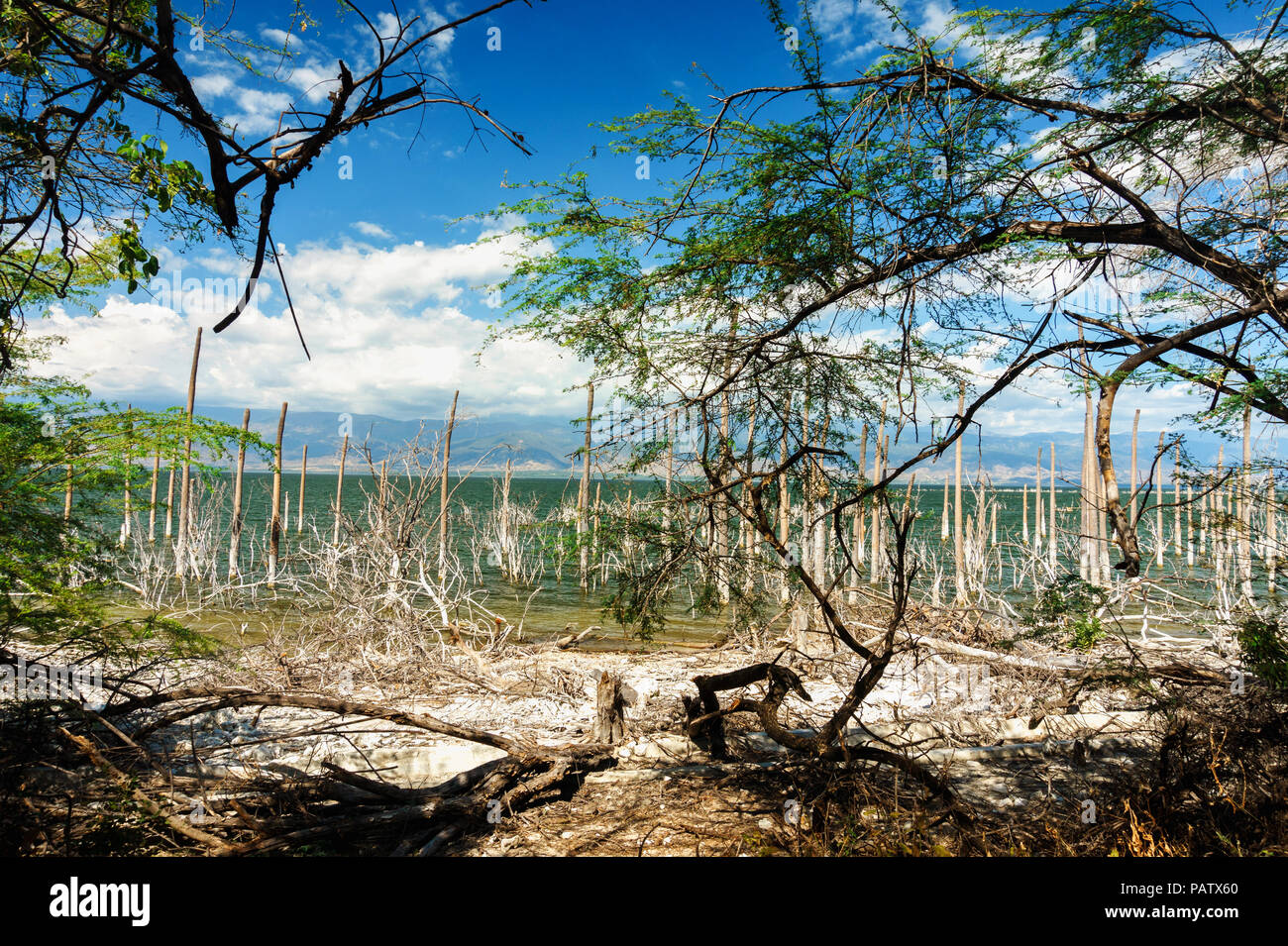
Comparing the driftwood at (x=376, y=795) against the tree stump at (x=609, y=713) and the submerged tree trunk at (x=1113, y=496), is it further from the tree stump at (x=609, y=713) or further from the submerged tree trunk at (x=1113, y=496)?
the submerged tree trunk at (x=1113, y=496)

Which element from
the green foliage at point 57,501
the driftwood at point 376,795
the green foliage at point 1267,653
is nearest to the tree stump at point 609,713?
the driftwood at point 376,795

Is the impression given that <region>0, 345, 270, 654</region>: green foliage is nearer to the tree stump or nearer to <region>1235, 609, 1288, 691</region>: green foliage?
the tree stump

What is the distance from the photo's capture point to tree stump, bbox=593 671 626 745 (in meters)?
6.01

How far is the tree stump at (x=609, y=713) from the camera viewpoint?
6008mm

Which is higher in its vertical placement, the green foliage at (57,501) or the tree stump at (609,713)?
the green foliage at (57,501)

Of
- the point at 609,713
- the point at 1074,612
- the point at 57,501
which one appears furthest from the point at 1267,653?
the point at 57,501

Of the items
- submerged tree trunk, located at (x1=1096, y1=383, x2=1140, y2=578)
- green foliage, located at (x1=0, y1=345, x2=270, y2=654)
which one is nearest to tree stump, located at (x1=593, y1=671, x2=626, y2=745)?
green foliage, located at (x1=0, y1=345, x2=270, y2=654)

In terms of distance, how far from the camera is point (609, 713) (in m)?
6.03

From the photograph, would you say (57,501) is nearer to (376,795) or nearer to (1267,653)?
(376,795)

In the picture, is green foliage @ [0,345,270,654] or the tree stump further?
the tree stump
